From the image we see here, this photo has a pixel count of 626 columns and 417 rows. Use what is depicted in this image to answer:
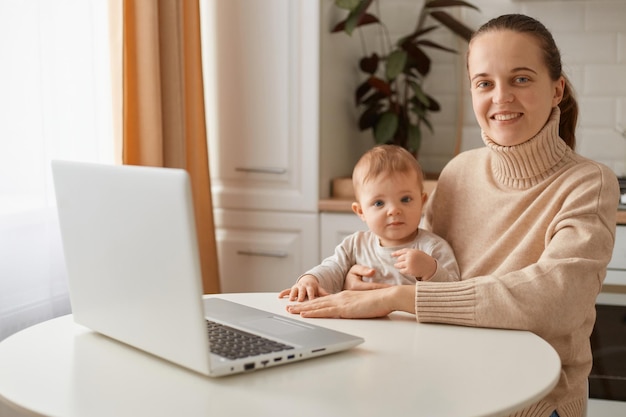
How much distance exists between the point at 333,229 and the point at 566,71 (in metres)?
0.99

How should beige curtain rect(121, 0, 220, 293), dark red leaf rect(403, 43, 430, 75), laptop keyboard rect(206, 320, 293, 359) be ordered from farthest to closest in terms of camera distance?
dark red leaf rect(403, 43, 430, 75)
beige curtain rect(121, 0, 220, 293)
laptop keyboard rect(206, 320, 293, 359)

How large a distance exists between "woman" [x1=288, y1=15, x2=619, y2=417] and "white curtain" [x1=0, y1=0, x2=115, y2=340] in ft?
3.50

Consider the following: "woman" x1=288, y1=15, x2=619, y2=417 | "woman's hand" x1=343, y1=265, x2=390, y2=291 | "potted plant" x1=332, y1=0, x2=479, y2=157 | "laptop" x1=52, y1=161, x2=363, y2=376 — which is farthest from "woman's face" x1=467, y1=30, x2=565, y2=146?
"potted plant" x1=332, y1=0, x2=479, y2=157

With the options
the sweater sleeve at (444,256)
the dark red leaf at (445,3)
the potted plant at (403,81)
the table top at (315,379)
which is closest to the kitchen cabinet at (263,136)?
the potted plant at (403,81)

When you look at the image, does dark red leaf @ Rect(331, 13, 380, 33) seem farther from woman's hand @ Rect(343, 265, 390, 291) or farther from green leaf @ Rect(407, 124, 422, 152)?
woman's hand @ Rect(343, 265, 390, 291)

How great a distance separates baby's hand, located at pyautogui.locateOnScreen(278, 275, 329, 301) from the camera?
1.56 m

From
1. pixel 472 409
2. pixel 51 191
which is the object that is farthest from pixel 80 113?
pixel 472 409

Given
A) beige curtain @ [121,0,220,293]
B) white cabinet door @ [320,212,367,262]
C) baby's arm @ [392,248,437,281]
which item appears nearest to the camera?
baby's arm @ [392,248,437,281]

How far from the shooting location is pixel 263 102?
2902 millimetres

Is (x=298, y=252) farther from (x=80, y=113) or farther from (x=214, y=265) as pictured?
(x=80, y=113)

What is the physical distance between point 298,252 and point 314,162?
0.31 meters

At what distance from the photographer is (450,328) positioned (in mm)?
1372

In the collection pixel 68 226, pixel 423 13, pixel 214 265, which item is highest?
pixel 423 13

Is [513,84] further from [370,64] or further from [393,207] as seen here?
[370,64]
